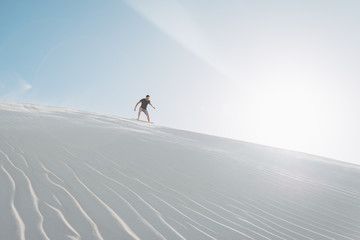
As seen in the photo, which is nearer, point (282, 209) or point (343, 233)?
point (343, 233)

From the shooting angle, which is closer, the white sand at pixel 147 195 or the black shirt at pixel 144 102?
the white sand at pixel 147 195

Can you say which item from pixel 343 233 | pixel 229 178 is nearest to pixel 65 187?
pixel 229 178

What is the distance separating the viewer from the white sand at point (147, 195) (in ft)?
6.93

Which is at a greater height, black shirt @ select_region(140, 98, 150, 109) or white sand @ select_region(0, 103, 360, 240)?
black shirt @ select_region(140, 98, 150, 109)

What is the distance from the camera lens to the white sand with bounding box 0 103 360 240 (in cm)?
211

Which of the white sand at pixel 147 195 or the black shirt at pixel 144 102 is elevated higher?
the black shirt at pixel 144 102

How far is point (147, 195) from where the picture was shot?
2955mm

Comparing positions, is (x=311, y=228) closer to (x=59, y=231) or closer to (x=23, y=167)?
(x=59, y=231)

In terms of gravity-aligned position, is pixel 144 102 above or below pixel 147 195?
above

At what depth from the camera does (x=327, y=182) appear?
5.34 metres

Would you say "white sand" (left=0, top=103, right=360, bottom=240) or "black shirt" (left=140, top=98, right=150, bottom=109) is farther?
"black shirt" (left=140, top=98, right=150, bottom=109)

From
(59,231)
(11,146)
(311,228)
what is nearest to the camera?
(59,231)

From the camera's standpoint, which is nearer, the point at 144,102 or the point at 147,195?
the point at 147,195

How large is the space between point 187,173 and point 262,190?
134 centimetres
